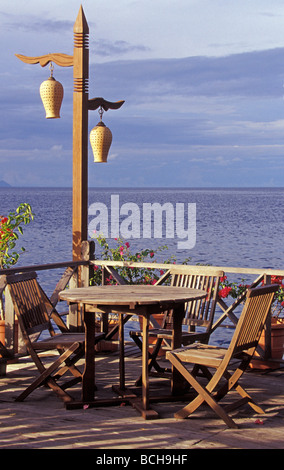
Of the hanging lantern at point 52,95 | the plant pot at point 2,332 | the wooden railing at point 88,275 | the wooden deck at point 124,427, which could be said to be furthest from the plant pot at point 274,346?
Answer: the hanging lantern at point 52,95

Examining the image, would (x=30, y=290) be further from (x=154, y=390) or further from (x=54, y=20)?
(x=54, y=20)

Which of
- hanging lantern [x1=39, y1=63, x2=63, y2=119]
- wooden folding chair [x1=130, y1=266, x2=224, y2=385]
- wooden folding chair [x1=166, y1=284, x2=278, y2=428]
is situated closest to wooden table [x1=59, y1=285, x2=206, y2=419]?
wooden folding chair [x1=166, y1=284, x2=278, y2=428]

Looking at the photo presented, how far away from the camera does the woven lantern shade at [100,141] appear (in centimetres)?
653

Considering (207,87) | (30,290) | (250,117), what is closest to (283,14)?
(30,290)

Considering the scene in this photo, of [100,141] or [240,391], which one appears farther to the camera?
[100,141]

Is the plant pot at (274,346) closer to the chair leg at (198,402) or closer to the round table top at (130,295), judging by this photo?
the round table top at (130,295)

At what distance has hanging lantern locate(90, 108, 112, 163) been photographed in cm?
653

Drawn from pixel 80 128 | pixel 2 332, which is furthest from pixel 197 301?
pixel 80 128

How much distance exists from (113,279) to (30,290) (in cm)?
175

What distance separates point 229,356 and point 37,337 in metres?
1.56

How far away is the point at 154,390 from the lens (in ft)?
17.1

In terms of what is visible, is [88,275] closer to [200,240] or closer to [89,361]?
[89,361]

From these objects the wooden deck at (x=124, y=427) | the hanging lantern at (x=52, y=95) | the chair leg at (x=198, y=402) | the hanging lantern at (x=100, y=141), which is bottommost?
the wooden deck at (x=124, y=427)

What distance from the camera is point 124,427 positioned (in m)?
4.16
